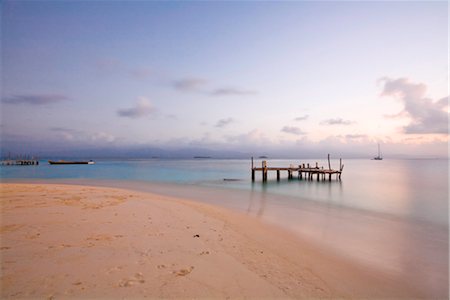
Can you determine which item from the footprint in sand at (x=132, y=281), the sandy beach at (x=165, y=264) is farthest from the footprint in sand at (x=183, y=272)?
the footprint in sand at (x=132, y=281)

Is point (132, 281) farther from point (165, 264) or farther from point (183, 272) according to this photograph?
point (183, 272)

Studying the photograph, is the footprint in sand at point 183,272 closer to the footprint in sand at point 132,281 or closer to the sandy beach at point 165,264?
the sandy beach at point 165,264

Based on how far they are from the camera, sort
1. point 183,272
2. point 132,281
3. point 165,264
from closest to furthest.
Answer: point 132,281
point 183,272
point 165,264

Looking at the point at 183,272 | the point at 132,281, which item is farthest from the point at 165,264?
the point at 132,281

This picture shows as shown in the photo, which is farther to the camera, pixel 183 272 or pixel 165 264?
pixel 165 264

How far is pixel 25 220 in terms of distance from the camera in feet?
25.5

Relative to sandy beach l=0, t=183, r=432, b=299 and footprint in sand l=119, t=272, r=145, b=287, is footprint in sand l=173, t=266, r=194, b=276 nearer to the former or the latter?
sandy beach l=0, t=183, r=432, b=299

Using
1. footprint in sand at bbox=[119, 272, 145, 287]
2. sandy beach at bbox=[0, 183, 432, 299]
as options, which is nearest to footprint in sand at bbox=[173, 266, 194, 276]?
sandy beach at bbox=[0, 183, 432, 299]

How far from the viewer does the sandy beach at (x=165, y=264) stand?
4.01 m

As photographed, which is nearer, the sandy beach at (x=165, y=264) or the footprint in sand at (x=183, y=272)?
the sandy beach at (x=165, y=264)

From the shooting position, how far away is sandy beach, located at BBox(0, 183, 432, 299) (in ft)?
13.2

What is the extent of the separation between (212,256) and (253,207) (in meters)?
9.11

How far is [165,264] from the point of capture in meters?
4.86

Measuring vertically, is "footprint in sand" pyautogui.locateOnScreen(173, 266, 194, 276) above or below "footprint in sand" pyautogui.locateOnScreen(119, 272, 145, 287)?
below
